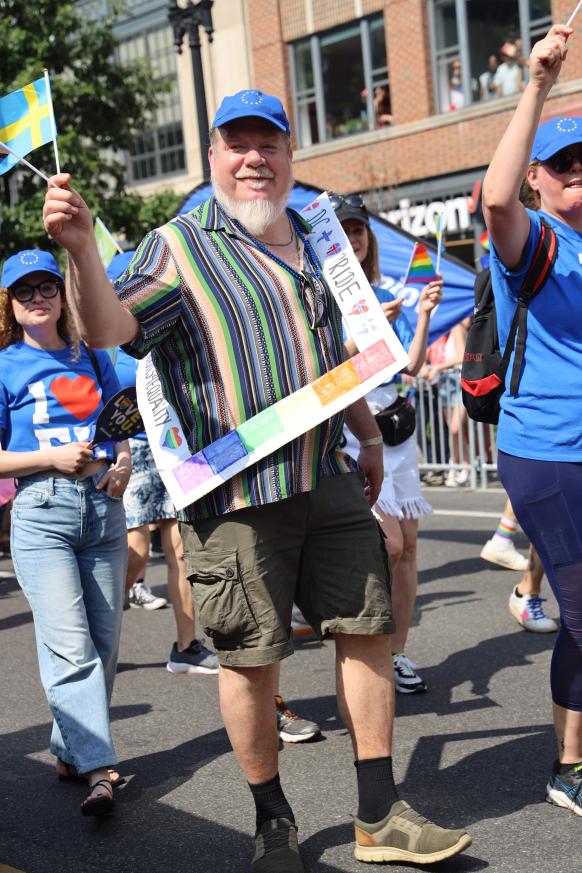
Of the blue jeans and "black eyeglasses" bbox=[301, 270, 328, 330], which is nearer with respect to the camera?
"black eyeglasses" bbox=[301, 270, 328, 330]

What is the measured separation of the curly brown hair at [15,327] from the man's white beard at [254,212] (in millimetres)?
1179

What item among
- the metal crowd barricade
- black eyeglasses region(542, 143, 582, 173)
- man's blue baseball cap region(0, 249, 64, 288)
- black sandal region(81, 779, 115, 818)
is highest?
black eyeglasses region(542, 143, 582, 173)

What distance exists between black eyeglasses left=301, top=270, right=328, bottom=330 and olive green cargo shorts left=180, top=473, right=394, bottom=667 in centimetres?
47

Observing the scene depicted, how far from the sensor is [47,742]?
4.93m

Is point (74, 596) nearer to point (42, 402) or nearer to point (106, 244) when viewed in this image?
point (42, 402)

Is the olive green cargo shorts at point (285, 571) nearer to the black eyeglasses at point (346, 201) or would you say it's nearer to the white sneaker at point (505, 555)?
the black eyeglasses at point (346, 201)

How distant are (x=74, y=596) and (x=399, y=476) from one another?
1.93 m

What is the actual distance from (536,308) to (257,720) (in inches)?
57.3

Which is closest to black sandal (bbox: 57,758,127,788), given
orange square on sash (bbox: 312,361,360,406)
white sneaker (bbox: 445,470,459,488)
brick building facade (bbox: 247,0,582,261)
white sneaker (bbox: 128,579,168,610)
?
orange square on sash (bbox: 312,361,360,406)

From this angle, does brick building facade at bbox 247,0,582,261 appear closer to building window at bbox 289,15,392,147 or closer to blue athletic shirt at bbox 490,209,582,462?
building window at bbox 289,15,392,147

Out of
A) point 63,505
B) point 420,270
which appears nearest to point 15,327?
point 63,505

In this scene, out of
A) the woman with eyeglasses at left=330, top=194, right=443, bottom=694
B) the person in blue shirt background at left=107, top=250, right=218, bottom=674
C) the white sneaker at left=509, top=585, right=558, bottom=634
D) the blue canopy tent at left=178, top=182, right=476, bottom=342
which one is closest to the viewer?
the woman with eyeglasses at left=330, top=194, right=443, bottom=694

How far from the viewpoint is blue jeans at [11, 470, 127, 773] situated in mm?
4105

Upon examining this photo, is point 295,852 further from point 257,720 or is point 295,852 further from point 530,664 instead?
point 530,664
